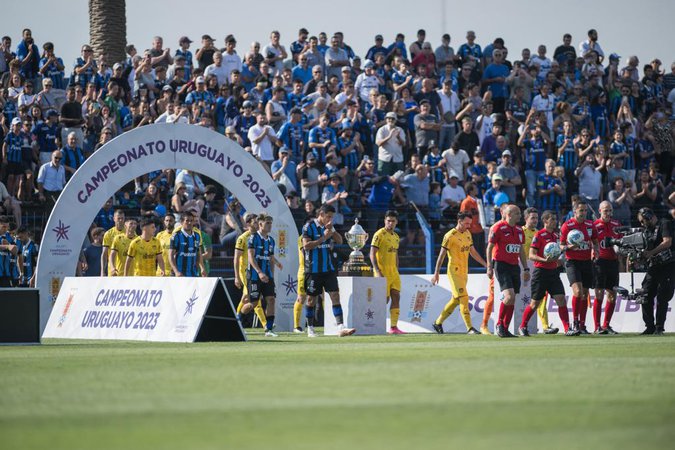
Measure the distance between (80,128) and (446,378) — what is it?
54.6 ft

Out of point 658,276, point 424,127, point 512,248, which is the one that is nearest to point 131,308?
point 512,248

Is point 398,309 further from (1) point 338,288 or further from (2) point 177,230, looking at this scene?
(2) point 177,230

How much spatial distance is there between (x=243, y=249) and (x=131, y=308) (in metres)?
3.47

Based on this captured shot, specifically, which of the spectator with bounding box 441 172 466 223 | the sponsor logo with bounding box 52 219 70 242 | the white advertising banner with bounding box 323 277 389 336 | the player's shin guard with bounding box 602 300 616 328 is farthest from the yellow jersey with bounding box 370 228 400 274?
the sponsor logo with bounding box 52 219 70 242

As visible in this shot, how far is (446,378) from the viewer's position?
34.7ft

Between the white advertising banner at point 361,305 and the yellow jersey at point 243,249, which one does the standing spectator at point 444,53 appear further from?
the white advertising banner at point 361,305

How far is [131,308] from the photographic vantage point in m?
19.0

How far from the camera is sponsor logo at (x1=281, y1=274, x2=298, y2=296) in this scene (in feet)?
80.2

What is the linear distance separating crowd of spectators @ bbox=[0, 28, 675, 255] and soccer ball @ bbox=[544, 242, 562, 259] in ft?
18.6

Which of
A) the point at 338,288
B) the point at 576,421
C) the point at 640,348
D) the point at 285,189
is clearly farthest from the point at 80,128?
the point at 576,421

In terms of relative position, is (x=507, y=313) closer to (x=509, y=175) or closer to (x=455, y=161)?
(x=509, y=175)

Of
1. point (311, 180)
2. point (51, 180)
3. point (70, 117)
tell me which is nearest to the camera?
point (51, 180)

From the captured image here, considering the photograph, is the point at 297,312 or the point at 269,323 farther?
the point at 297,312

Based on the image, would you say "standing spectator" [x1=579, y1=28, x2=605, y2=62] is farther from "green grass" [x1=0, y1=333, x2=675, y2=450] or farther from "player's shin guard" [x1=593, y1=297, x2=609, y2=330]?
"green grass" [x1=0, y1=333, x2=675, y2=450]
